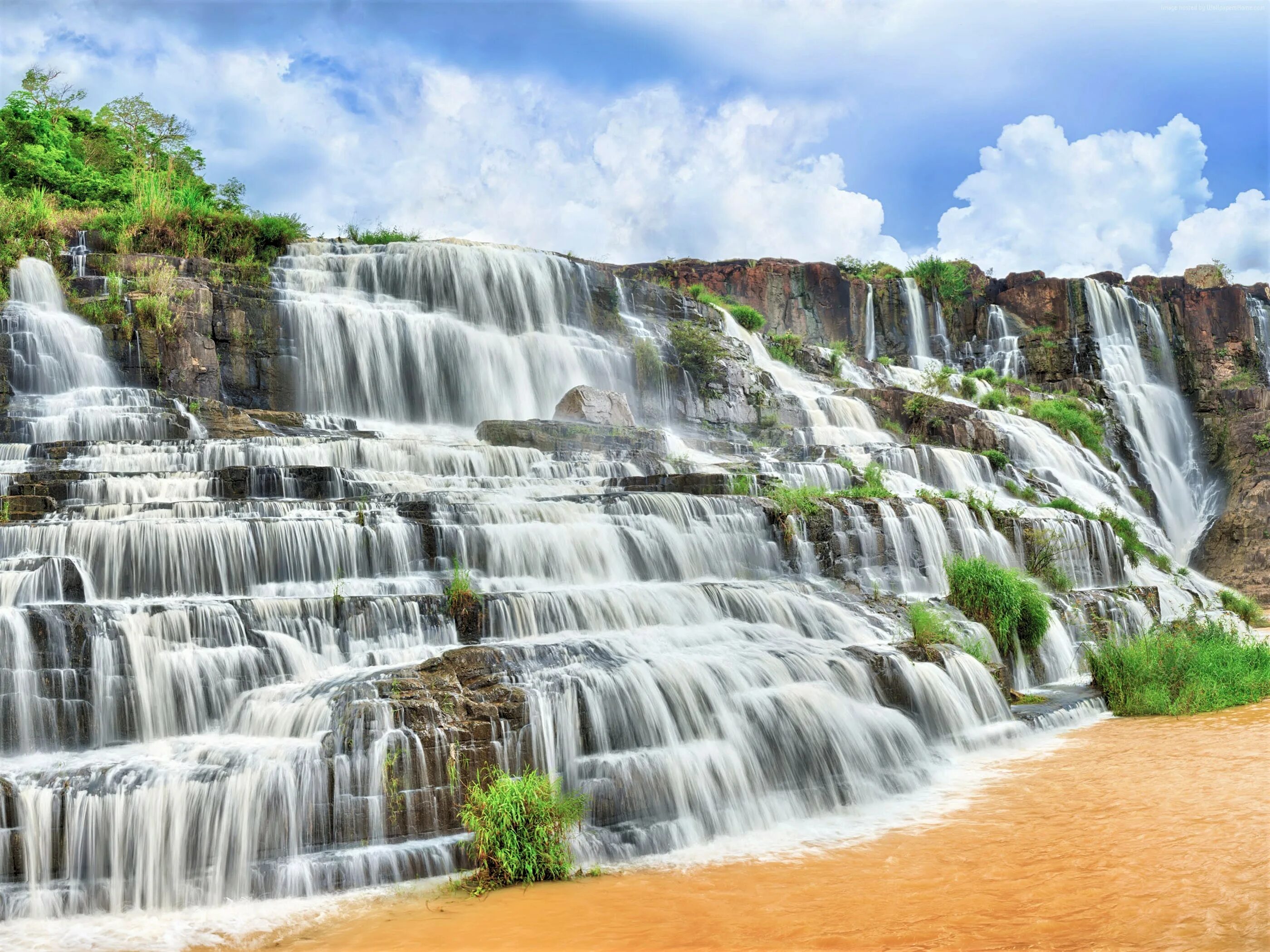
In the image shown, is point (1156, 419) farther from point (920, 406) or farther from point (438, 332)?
point (438, 332)

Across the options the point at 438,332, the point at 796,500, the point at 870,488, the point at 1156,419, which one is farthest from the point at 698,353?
the point at 1156,419

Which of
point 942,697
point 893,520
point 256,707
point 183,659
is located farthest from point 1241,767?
point 183,659

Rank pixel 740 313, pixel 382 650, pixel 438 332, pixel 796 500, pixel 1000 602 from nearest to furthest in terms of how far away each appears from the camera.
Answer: pixel 382 650 < pixel 1000 602 < pixel 796 500 < pixel 438 332 < pixel 740 313

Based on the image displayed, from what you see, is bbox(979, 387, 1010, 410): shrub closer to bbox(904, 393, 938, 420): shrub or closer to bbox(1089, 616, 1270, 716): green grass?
bbox(904, 393, 938, 420): shrub

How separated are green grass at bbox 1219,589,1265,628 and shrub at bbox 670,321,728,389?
11526 mm

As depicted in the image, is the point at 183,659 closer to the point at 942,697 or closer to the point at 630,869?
the point at 630,869

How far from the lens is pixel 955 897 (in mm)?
5273

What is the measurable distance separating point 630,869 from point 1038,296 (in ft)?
106

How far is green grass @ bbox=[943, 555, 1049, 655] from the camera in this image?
1130cm

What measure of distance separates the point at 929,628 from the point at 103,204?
67.7 feet

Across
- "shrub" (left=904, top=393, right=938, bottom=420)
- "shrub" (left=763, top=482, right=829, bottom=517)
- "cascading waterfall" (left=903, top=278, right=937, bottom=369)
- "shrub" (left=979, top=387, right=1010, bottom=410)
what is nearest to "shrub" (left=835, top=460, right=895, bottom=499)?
"shrub" (left=763, top=482, right=829, bottom=517)

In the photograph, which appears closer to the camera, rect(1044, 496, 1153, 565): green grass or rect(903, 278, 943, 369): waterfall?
rect(1044, 496, 1153, 565): green grass

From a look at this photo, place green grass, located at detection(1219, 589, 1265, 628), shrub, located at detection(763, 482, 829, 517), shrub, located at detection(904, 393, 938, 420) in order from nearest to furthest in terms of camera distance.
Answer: shrub, located at detection(763, 482, 829, 517)
green grass, located at detection(1219, 589, 1265, 628)
shrub, located at detection(904, 393, 938, 420)

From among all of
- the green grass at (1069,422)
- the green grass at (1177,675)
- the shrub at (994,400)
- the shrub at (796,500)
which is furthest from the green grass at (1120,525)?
the shrub at (796,500)
